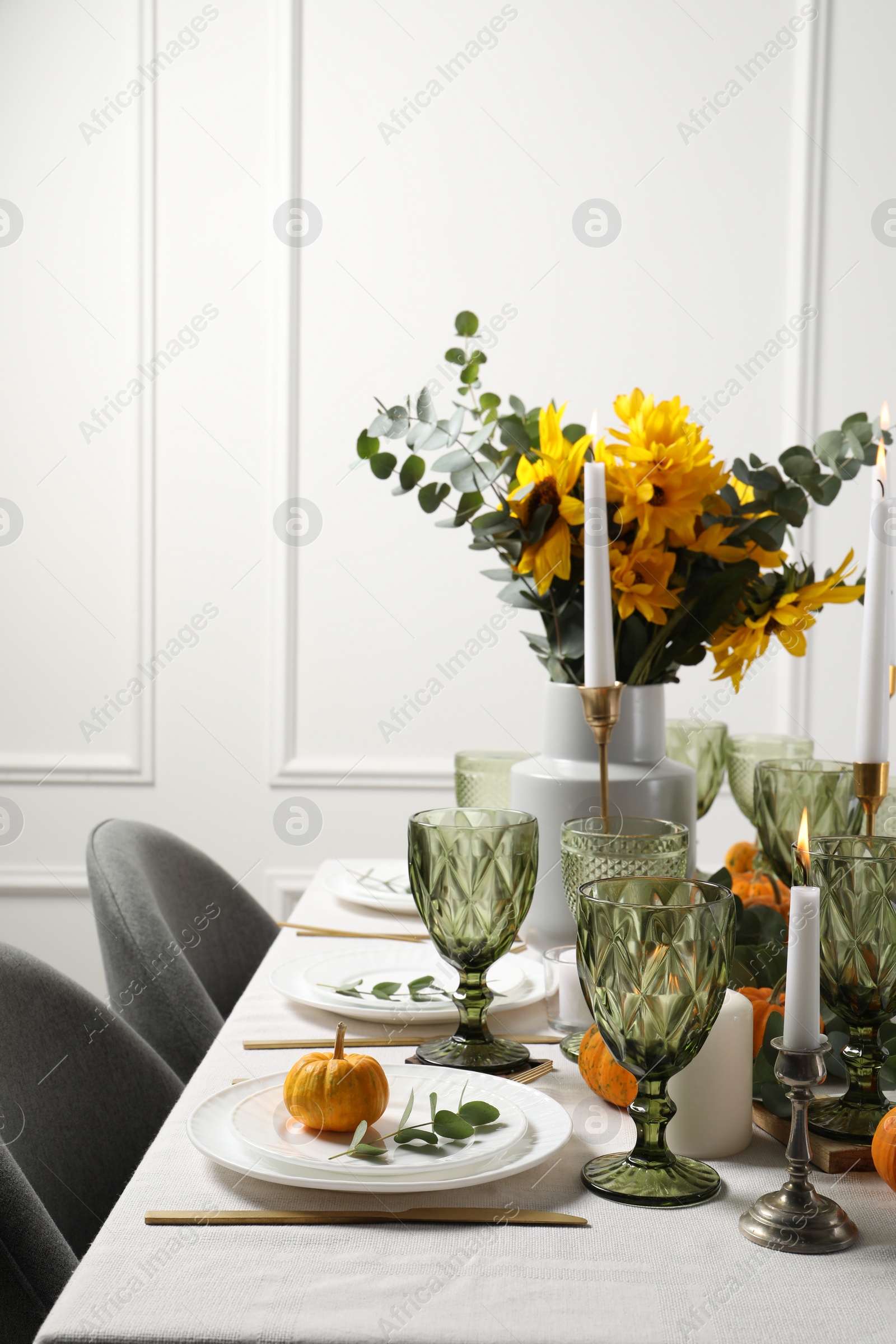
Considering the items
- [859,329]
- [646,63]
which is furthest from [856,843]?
[646,63]

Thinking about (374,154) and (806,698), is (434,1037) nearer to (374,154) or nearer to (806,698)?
(806,698)

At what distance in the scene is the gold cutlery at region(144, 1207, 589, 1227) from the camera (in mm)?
632

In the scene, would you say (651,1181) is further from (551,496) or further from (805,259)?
(805,259)

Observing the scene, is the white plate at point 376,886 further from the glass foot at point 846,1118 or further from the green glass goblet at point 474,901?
the glass foot at point 846,1118

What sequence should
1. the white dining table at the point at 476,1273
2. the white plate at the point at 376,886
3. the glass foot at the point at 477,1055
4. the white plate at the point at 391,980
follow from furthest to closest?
the white plate at the point at 376,886, the white plate at the point at 391,980, the glass foot at the point at 477,1055, the white dining table at the point at 476,1273

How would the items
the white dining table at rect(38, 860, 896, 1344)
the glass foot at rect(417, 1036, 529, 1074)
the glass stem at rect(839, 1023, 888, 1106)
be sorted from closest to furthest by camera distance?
the white dining table at rect(38, 860, 896, 1344) < the glass stem at rect(839, 1023, 888, 1106) < the glass foot at rect(417, 1036, 529, 1074)

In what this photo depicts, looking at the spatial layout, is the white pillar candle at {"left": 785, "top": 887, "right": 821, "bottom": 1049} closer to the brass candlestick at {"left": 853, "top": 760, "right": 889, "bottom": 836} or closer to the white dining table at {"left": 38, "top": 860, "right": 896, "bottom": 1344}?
the white dining table at {"left": 38, "top": 860, "right": 896, "bottom": 1344}

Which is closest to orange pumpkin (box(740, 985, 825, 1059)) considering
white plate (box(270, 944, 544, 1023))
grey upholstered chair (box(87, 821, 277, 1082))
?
white plate (box(270, 944, 544, 1023))

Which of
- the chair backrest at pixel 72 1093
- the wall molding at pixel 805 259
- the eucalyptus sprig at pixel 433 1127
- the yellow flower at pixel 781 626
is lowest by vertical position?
the chair backrest at pixel 72 1093

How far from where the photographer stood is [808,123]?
103 inches

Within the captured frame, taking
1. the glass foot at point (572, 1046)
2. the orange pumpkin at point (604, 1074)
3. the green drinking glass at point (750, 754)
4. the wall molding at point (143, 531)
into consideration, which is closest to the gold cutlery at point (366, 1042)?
the glass foot at point (572, 1046)

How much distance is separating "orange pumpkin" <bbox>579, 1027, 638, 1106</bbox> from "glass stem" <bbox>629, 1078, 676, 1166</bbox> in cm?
8

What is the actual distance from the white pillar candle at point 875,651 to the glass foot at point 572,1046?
312mm

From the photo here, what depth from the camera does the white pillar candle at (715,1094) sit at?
2.41ft
